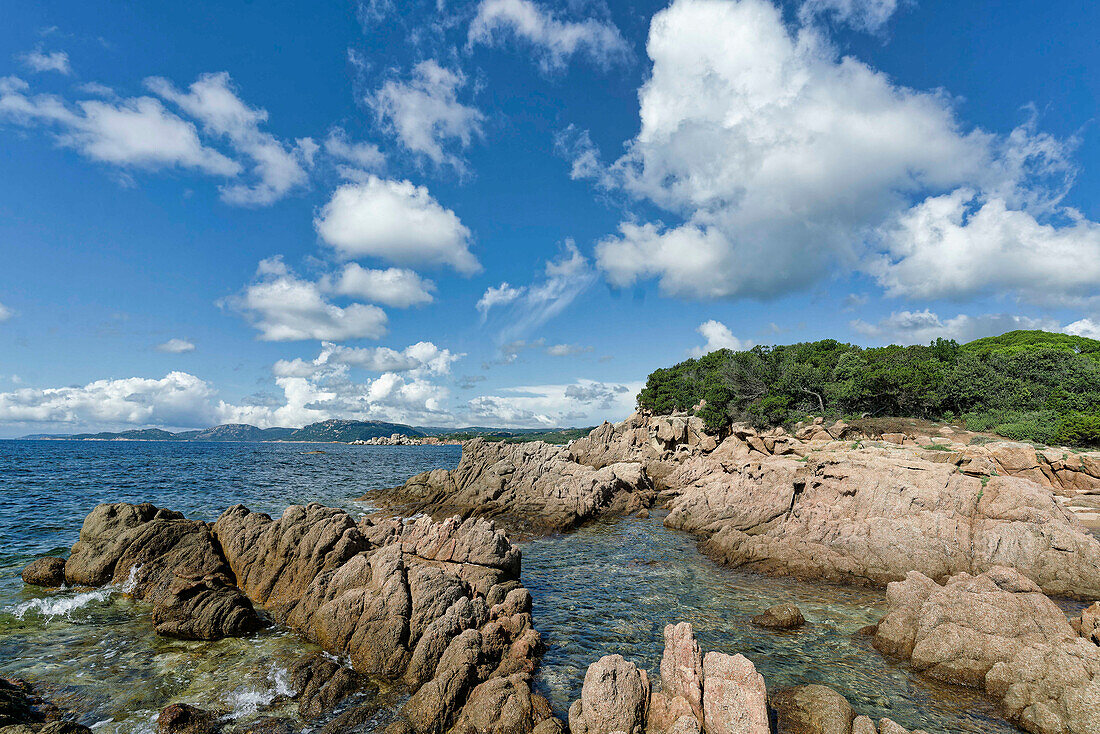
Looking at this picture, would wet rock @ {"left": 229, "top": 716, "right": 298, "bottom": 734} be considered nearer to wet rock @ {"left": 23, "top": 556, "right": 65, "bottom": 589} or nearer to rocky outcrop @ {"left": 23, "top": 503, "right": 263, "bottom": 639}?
rocky outcrop @ {"left": 23, "top": 503, "right": 263, "bottom": 639}

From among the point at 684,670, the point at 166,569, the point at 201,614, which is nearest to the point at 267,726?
the point at 201,614

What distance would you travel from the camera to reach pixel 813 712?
10445 mm

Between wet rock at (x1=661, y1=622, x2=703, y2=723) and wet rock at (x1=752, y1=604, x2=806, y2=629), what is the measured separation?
7269 mm

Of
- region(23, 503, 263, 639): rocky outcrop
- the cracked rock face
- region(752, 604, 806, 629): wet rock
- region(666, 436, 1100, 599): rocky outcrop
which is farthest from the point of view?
region(666, 436, 1100, 599): rocky outcrop

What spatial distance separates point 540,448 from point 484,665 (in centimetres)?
3738

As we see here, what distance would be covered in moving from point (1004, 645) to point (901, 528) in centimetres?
1051

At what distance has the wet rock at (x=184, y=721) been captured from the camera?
10.1 meters

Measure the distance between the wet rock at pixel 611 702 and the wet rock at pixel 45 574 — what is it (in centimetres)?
2236

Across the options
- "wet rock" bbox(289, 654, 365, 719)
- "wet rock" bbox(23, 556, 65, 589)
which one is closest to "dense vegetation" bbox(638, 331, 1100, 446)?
"wet rock" bbox(289, 654, 365, 719)

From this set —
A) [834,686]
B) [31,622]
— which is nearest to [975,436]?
[834,686]

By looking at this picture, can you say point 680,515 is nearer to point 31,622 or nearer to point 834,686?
point 834,686

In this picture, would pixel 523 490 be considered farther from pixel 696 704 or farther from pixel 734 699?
pixel 734 699

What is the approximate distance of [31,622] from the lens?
15586 mm

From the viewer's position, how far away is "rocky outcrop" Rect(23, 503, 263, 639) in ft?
50.8
